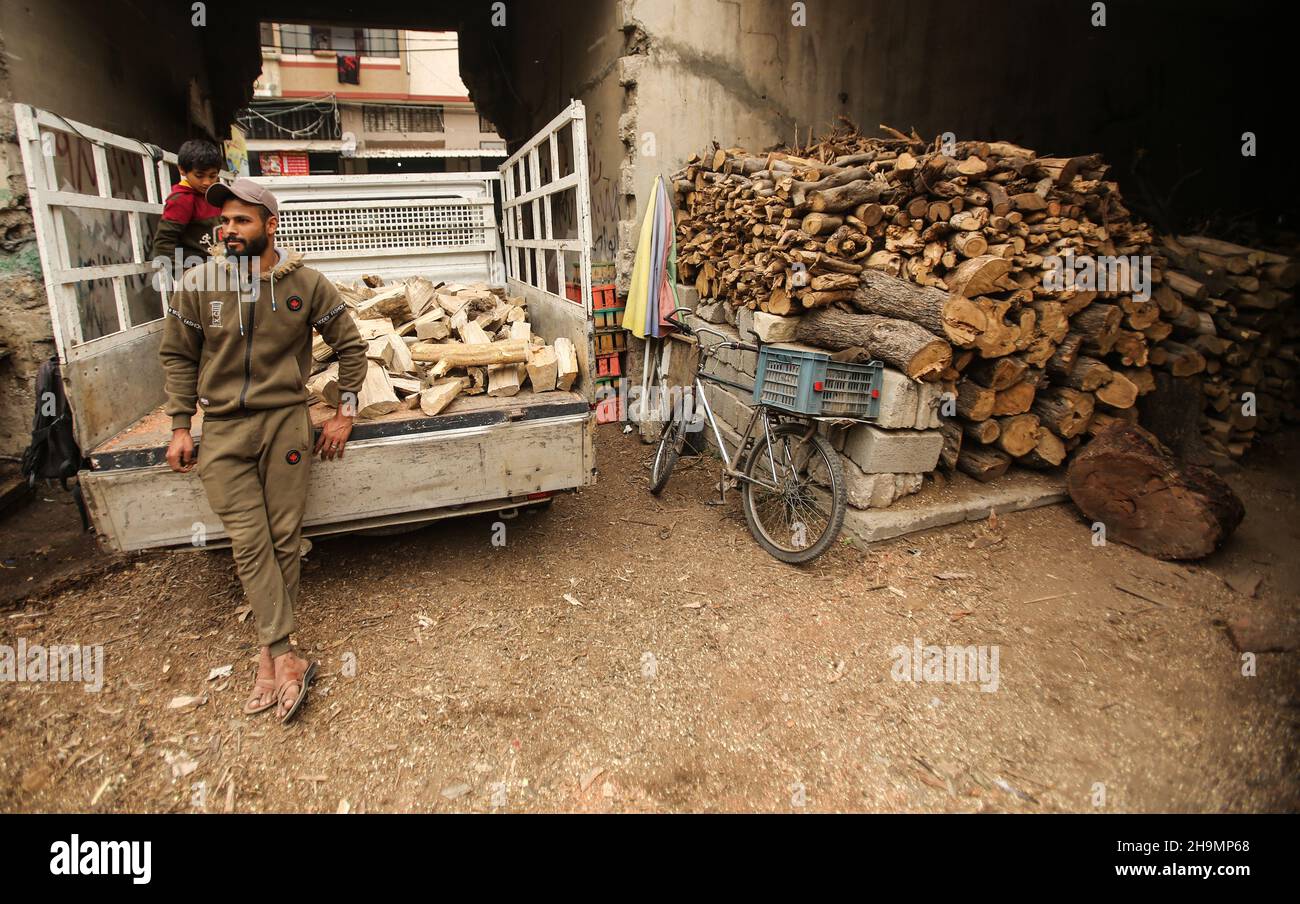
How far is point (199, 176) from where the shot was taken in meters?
3.62

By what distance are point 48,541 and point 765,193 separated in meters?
5.54

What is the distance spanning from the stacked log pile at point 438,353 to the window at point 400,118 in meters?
18.0

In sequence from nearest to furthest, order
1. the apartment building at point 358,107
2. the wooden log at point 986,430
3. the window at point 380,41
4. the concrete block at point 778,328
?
the wooden log at point 986,430, the concrete block at point 778,328, the apartment building at point 358,107, the window at point 380,41

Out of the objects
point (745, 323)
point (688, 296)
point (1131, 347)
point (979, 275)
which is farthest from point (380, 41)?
point (1131, 347)

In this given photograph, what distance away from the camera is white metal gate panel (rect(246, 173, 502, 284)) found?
571cm

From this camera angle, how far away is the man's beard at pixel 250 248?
8.84ft

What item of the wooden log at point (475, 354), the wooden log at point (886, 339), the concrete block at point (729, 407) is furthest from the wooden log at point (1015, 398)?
the wooden log at point (475, 354)

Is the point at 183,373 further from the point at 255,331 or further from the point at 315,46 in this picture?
the point at 315,46

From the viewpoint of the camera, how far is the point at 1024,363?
429cm

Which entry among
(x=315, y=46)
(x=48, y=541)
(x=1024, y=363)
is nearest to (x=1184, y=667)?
(x=1024, y=363)

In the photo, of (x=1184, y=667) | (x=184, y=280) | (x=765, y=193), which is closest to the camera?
(x=184, y=280)

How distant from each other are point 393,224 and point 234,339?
3497 millimetres

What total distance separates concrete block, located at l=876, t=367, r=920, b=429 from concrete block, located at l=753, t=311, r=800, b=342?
0.90 m

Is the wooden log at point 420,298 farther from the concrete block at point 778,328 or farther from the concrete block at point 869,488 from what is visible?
the concrete block at point 869,488
